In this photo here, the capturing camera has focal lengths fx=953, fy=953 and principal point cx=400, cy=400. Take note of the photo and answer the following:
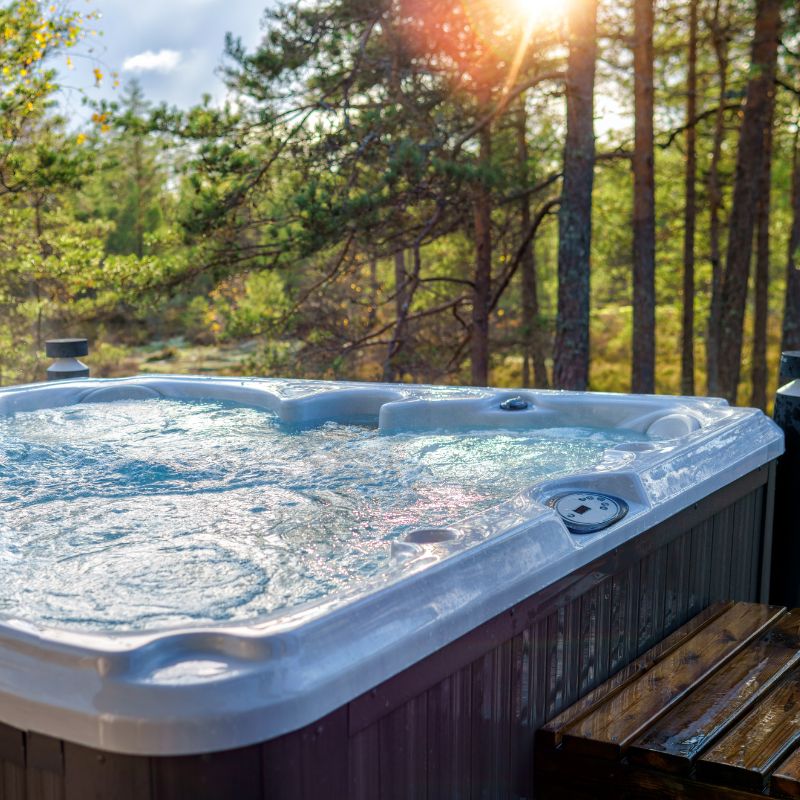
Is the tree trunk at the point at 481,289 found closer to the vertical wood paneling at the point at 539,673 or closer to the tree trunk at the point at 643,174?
the tree trunk at the point at 643,174

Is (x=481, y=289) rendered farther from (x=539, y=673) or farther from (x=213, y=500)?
(x=539, y=673)

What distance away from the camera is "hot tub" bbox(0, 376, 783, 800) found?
3.66 ft

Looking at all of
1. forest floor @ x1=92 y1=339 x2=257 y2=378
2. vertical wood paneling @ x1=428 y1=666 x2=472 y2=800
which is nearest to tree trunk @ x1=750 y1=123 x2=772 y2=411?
forest floor @ x1=92 y1=339 x2=257 y2=378

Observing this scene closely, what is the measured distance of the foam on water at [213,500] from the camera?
5.79ft

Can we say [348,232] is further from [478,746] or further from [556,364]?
[478,746]

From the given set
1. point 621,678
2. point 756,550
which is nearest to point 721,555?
point 756,550

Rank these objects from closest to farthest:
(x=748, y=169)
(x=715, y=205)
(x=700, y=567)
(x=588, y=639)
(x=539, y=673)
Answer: (x=539, y=673) → (x=588, y=639) → (x=700, y=567) → (x=748, y=169) → (x=715, y=205)

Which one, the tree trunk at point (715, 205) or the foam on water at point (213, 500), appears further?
the tree trunk at point (715, 205)

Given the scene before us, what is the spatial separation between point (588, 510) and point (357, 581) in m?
0.55

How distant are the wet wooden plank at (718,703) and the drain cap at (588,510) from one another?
358mm

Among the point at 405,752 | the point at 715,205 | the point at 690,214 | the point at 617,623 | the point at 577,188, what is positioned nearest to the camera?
the point at 405,752

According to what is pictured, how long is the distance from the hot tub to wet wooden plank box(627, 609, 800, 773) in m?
0.19

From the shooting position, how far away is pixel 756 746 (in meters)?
1.59

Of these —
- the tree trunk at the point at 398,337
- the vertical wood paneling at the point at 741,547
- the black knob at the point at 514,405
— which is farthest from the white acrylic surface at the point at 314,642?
the tree trunk at the point at 398,337
